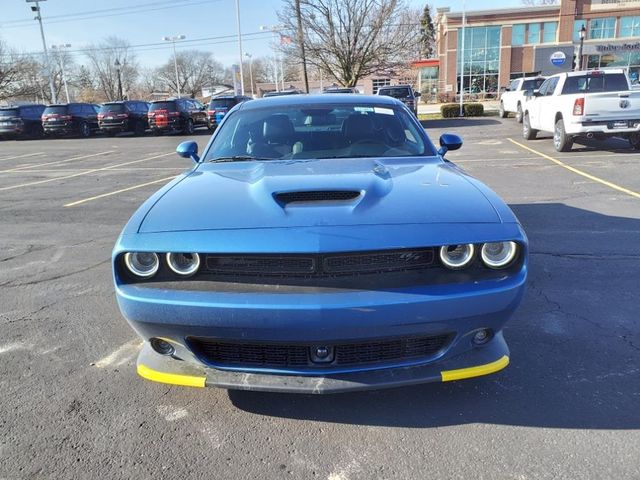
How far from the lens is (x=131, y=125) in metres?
27.5

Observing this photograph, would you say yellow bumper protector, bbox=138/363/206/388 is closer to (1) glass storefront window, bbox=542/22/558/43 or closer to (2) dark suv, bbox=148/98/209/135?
(2) dark suv, bbox=148/98/209/135

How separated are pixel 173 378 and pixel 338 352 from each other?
0.81 metres

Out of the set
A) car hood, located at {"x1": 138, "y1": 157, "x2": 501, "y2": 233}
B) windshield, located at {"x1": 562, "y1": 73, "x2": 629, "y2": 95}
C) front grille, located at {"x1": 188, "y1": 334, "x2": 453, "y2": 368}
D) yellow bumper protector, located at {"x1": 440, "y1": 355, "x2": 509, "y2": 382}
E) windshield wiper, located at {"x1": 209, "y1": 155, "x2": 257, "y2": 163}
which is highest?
windshield, located at {"x1": 562, "y1": 73, "x2": 629, "y2": 95}

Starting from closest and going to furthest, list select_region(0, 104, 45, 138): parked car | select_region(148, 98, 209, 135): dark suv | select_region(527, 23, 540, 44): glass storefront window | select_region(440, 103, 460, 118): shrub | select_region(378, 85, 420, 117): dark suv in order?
select_region(378, 85, 420, 117): dark suv → select_region(148, 98, 209, 135): dark suv → select_region(0, 104, 45, 138): parked car → select_region(440, 103, 460, 118): shrub → select_region(527, 23, 540, 44): glass storefront window

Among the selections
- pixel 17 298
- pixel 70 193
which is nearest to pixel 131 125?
pixel 70 193

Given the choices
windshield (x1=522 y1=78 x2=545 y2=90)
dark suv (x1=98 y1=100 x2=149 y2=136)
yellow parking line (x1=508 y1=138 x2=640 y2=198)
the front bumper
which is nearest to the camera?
the front bumper

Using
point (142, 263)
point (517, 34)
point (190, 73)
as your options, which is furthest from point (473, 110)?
point (190, 73)

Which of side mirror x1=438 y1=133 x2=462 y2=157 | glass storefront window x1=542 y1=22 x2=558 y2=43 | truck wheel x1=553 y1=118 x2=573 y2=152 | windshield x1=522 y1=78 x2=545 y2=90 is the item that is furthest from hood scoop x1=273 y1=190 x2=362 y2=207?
glass storefront window x1=542 y1=22 x2=558 y2=43

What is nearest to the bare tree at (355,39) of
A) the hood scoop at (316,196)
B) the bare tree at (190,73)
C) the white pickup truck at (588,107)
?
the white pickup truck at (588,107)

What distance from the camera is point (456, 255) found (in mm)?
2375

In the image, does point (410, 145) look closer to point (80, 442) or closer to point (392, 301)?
point (392, 301)

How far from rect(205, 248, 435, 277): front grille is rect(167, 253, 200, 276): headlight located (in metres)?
0.06

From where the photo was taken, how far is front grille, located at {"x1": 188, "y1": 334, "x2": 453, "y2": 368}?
7.70 feet

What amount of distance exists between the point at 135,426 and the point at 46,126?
93.5 ft
